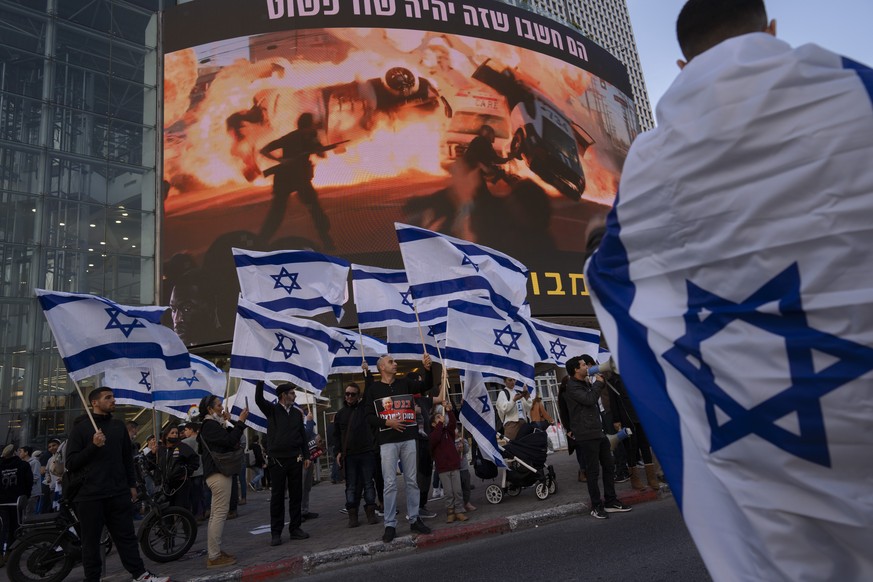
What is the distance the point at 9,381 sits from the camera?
19719 millimetres

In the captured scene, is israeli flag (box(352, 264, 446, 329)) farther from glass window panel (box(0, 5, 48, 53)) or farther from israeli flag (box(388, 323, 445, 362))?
glass window panel (box(0, 5, 48, 53))

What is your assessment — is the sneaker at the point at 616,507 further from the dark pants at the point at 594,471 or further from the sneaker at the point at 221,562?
the sneaker at the point at 221,562

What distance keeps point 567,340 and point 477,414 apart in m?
5.37

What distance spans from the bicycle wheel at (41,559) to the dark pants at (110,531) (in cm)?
132

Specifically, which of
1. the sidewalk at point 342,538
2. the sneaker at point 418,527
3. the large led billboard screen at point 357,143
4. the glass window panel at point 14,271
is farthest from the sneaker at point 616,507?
the glass window panel at point 14,271

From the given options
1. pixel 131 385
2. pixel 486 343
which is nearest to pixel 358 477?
pixel 486 343

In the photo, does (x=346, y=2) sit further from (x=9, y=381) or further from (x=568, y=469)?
(x=568, y=469)

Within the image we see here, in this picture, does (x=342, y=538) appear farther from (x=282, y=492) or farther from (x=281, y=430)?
(x=281, y=430)

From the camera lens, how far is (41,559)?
6996 millimetres

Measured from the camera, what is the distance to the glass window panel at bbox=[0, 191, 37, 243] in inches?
826

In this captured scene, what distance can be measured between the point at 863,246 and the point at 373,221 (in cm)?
2520

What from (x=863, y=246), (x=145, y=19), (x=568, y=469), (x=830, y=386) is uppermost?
(x=145, y=19)

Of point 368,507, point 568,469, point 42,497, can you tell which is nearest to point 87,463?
point 368,507

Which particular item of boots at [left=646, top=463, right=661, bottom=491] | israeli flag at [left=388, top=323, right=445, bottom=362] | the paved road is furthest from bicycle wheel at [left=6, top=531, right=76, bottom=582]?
boots at [left=646, top=463, right=661, bottom=491]
